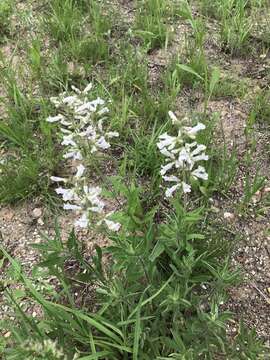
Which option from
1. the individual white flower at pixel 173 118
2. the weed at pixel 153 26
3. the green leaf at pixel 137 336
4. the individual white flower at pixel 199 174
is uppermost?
the individual white flower at pixel 173 118

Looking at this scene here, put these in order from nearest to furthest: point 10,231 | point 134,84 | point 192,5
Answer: point 10,231, point 134,84, point 192,5

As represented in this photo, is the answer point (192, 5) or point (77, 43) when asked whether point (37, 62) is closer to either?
point (77, 43)

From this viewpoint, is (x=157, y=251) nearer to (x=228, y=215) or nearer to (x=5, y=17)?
(x=228, y=215)

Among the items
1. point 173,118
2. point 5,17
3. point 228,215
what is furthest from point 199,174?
point 5,17

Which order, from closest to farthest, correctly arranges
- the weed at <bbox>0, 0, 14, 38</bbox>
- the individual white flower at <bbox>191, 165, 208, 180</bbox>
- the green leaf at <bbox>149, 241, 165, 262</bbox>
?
the individual white flower at <bbox>191, 165, 208, 180</bbox>
the green leaf at <bbox>149, 241, 165, 262</bbox>
the weed at <bbox>0, 0, 14, 38</bbox>

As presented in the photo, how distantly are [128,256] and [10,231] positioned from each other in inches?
38.4

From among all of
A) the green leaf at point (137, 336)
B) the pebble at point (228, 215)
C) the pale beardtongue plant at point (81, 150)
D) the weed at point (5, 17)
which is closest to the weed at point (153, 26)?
the weed at point (5, 17)

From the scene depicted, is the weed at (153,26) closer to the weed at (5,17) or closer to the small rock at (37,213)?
the weed at (5,17)

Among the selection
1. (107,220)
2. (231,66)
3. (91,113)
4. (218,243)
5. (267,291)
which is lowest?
(267,291)

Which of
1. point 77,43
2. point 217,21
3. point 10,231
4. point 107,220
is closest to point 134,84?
point 77,43

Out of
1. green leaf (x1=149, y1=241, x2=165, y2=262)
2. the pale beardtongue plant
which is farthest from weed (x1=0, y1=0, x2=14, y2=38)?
green leaf (x1=149, y1=241, x2=165, y2=262)

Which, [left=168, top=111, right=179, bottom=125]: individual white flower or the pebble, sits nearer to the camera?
[left=168, top=111, right=179, bottom=125]: individual white flower

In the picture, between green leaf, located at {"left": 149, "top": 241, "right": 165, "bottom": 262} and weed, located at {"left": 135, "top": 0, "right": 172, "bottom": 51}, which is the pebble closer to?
green leaf, located at {"left": 149, "top": 241, "right": 165, "bottom": 262}

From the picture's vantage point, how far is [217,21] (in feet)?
11.8
